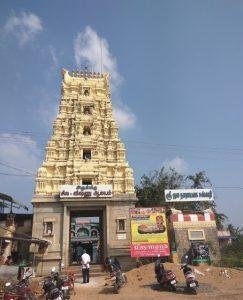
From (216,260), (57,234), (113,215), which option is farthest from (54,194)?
(216,260)

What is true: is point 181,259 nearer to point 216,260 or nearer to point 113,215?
point 216,260

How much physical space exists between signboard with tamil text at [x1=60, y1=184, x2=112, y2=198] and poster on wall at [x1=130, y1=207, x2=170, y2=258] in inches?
110

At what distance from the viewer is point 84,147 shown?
1195 inches

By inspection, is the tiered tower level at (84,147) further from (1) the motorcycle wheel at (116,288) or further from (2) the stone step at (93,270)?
(1) the motorcycle wheel at (116,288)

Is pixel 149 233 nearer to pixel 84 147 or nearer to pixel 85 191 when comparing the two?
pixel 85 191

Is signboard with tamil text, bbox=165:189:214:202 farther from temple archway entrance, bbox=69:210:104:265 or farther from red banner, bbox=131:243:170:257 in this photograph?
temple archway entrance, bbox=69:210:104:265

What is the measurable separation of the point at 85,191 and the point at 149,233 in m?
5.93

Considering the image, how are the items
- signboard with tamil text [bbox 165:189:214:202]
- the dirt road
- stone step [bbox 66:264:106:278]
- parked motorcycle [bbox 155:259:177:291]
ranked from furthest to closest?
signboard with tamil text [bbox 165:189:214:202] → stone step [bbox 66:264:106:278] → parked motorcycle [bbox 155:259:177:291] → the dirt road

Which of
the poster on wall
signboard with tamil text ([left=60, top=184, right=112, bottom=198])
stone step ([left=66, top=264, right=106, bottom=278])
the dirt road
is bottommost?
the dirt road

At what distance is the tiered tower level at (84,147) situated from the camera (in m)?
28.6

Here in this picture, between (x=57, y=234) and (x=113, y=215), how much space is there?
4.54 metres

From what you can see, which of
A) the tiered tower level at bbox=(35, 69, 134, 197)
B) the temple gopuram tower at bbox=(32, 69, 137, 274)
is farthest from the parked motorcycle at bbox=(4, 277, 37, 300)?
the tiered tower level at bbox=(35, 69, 134, 197)

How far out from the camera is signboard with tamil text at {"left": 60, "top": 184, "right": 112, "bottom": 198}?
2633 cm

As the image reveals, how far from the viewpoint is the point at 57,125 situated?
3142 centimetres
